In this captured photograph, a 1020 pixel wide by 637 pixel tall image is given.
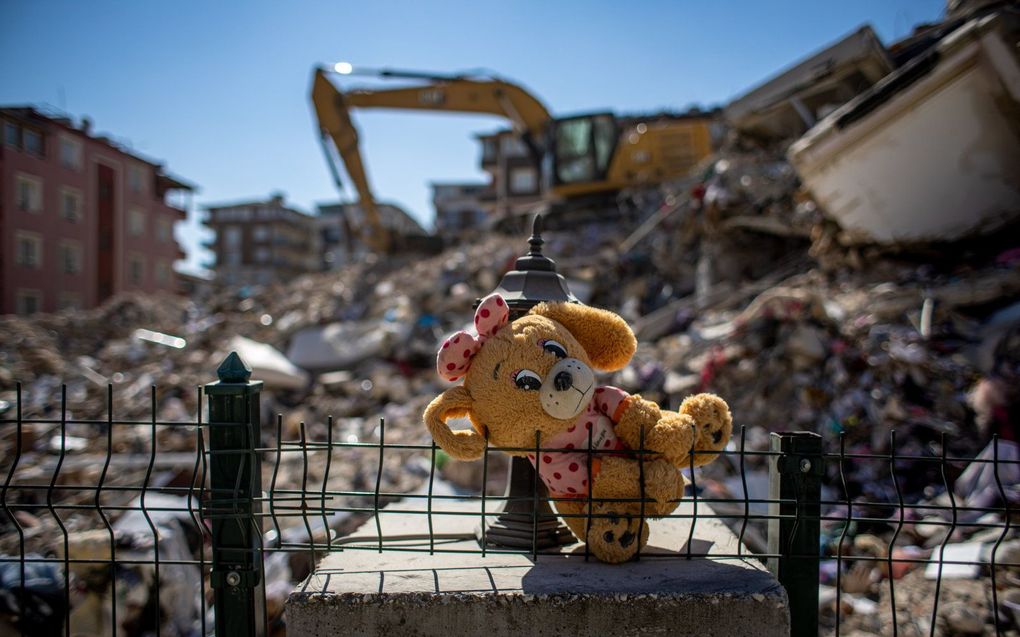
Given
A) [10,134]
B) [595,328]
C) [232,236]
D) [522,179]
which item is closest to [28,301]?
[10,134]

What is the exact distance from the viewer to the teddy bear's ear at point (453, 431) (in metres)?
A: 1.62

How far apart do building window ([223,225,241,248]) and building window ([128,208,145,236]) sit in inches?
908

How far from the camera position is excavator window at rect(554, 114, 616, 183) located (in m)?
12.7

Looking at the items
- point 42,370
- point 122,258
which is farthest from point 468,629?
point 122,258

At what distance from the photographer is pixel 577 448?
1.76m

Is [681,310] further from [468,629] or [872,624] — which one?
[468,629]

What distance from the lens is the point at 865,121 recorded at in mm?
5277

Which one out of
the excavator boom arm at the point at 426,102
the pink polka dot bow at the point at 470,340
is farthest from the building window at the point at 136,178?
the pink polka dot bow at the point at 470,340

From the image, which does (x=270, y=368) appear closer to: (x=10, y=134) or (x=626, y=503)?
(x=626, y=503)

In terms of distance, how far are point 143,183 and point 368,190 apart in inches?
608

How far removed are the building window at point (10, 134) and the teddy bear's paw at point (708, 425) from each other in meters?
23.3

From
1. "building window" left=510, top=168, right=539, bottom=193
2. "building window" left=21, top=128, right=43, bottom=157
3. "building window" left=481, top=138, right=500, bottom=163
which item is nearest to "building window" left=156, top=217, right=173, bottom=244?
"building window" left=21, top=128, right=43, bottom=157

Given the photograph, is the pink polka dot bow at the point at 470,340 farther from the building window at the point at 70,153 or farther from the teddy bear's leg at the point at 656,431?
the building window at the point at 70,153

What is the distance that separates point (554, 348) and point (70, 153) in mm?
24863
